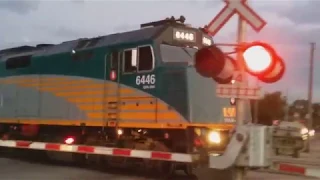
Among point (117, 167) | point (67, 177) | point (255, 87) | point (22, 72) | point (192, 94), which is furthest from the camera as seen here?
point (22, 72)

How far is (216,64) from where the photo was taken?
17.2 ft

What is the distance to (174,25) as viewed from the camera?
13430 millimetres

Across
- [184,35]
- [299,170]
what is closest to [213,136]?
[184,35]

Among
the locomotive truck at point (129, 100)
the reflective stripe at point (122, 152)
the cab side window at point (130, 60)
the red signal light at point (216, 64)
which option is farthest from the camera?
the cab side window at point (130, 60)

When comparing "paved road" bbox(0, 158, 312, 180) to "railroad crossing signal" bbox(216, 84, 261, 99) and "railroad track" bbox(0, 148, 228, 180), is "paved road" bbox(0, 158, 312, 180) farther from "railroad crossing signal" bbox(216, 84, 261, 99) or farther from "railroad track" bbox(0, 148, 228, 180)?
"railroad crossing signal" bbox(216, 84, 261, 99)

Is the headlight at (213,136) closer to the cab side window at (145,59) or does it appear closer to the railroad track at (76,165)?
the railroad track at (76,165)

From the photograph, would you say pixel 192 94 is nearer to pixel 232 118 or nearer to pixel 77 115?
pixel 232 118

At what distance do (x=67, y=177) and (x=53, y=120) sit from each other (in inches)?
125

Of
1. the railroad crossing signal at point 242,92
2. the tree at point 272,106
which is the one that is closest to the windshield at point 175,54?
the railroad crossing signal at point 242,92

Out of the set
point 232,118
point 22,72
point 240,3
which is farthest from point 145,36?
point 240,3

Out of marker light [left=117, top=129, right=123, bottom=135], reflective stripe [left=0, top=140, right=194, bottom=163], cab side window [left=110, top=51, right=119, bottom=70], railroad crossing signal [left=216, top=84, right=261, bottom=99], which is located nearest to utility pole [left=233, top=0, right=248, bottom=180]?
railroad crossing signal [left=216, top=84, right=261, bottom=99]

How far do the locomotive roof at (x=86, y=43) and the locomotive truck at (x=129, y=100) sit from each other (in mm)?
46

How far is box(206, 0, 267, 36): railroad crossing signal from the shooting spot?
526cm

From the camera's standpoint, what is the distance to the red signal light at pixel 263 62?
16.3 feet
